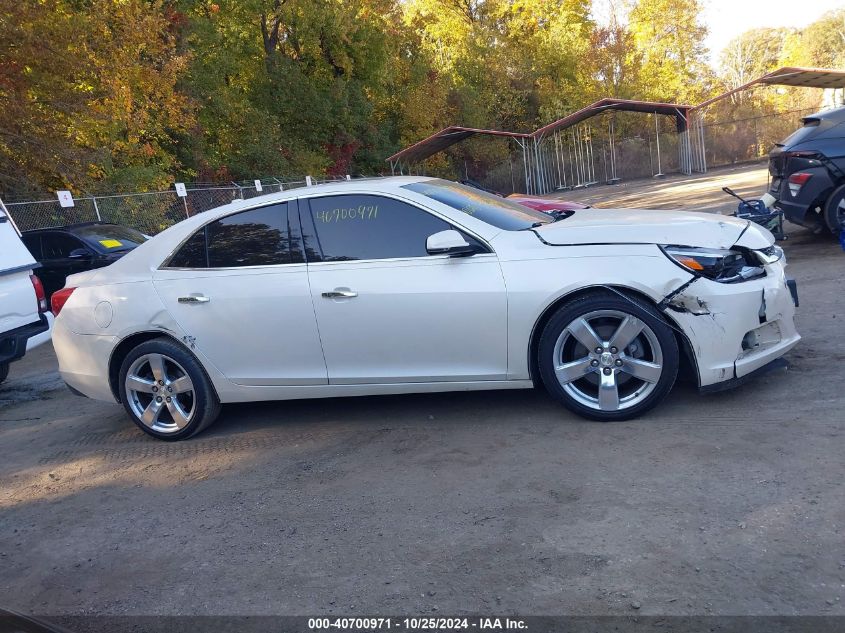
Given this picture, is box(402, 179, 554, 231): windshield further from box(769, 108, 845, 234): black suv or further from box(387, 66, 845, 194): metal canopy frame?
box(387, 66, 845, 194): metal canopy frame

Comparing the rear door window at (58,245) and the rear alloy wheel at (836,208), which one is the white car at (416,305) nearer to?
the rear alloy wheel at (836,208)

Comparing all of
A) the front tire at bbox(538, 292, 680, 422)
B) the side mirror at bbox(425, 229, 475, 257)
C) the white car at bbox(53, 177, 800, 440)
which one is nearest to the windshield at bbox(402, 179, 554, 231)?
the white car at bbox(53, 177, 800, 440)

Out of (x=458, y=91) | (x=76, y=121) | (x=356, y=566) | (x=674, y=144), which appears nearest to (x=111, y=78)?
(x=76, y=121)

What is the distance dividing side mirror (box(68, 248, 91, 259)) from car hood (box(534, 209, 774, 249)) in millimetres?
8737

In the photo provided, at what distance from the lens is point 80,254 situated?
38.1ft

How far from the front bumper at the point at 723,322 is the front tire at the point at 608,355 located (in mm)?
131

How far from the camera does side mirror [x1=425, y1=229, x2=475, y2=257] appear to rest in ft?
15.3

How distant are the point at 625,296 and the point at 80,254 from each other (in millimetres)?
9531

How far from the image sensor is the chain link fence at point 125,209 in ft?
50.8

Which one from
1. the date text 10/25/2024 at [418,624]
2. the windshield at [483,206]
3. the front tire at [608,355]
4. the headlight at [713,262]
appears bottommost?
the date text 10/25/2024 at [418,624]

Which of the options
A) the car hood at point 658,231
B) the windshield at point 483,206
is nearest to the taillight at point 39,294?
the windshield at point 483,206

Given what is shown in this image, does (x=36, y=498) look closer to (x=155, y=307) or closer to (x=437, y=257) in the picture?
(x=155, y=307)

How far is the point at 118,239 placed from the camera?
1232 centimetres

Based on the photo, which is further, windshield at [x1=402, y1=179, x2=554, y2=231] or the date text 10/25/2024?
windshield at [x1=402, y1=179, x2=554, y2=231]
